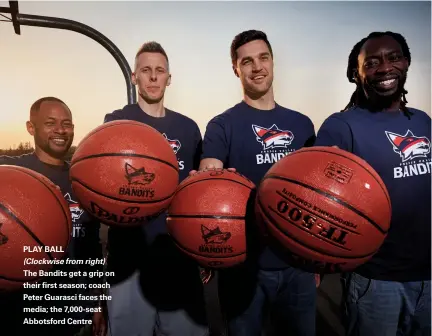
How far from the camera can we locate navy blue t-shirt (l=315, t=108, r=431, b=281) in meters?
1.82

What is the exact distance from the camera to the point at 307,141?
7.59ft

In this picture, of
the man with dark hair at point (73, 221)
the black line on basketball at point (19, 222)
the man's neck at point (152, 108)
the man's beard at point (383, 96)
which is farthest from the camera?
the man's neck at point (152, 108)

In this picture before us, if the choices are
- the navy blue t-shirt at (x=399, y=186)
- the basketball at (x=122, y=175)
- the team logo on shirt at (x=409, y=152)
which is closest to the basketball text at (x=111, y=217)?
the basketball at (x=122, y=175)

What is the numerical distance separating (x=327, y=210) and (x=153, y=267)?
5.03 ft

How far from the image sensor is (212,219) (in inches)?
67.4

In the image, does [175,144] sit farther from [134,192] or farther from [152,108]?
[134,192]

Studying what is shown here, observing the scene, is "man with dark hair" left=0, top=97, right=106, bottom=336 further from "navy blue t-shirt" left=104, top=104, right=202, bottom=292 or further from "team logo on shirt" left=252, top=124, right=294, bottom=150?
"team logo on shirt" left=252, top=124, right=294, bottom=150

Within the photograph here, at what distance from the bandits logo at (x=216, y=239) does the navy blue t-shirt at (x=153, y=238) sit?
28.3 inches

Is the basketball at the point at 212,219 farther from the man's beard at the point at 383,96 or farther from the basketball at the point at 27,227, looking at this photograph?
the man's beard at the point at 383,96

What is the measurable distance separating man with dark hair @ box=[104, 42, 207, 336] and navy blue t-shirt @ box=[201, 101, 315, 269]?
15.2 inches

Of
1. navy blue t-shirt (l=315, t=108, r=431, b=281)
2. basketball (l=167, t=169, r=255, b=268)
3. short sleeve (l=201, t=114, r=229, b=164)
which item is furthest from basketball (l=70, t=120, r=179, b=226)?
navy blue t-shirt (l=315, t=108, r=431, b=281)

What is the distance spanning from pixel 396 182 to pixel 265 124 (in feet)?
3.08

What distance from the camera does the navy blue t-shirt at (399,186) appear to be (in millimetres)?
1818

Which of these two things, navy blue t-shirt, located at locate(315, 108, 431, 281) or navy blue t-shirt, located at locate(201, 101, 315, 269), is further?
navy blue t-shirt, located at locate(201, 101, 315, 269)
